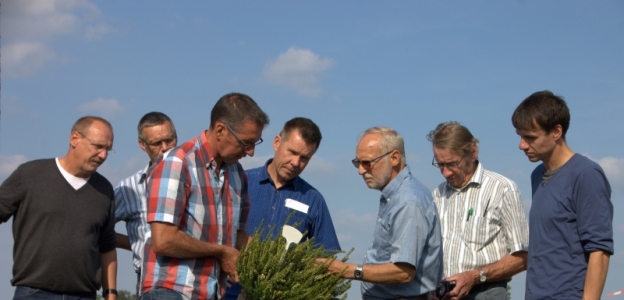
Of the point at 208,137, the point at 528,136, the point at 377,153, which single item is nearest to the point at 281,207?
the point at 377,153

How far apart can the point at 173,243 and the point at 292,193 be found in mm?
2295

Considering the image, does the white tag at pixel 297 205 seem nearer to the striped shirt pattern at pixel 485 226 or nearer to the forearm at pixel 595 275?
the striped shirt pattern at pixel 485 226

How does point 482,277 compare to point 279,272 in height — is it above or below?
above

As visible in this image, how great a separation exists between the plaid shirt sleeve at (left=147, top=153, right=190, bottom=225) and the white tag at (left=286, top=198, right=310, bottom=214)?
2.00m

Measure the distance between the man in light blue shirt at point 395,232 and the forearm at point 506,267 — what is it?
22.9 inches

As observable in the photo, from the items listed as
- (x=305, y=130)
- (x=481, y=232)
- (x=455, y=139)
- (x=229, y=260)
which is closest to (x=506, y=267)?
(x=481, y=232)

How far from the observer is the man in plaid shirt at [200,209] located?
4465 mm

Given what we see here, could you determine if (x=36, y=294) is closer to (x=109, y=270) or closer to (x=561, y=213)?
(x=109, y=270)

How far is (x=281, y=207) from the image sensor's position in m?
6.51

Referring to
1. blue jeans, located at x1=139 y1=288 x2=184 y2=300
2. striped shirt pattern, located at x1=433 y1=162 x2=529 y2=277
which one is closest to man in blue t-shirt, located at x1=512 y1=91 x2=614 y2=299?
striped shirt pattern, located at x1=433 y1=162 x2=529 y2=277

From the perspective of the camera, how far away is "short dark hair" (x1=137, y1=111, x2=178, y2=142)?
24.1ft

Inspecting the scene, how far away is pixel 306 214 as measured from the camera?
255 inches

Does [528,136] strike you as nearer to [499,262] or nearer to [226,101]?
[499,262]

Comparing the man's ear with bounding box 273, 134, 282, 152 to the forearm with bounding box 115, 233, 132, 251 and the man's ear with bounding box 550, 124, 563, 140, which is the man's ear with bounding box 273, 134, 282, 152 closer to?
the forearm with bounding box 115, 233, 132, 251
